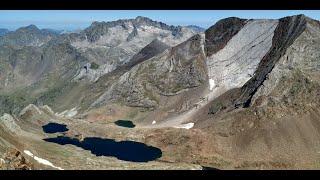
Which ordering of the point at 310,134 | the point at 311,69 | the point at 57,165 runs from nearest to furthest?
the point at 57,165 → the point at 310,134 → the point at 311,69

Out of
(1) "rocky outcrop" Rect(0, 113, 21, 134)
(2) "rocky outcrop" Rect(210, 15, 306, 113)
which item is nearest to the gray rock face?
(2) "rocky outcrop" Rect(210, 15, 306, 113)

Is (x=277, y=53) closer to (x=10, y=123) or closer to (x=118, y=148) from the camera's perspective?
(x=118, y=148)

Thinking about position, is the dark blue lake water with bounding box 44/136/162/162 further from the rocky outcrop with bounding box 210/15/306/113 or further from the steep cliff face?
the rocky outcrop with bounding box 210/15/306/113

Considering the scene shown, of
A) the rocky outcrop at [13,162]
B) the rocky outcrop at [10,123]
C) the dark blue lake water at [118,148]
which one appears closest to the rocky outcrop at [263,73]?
the dark blue lake water at [118,148]

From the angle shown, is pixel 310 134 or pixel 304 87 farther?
pixel 304 87

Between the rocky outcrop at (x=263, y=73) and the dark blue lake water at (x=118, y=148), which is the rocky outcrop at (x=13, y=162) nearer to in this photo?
the dark blue lake water at (x=118, y=148)
